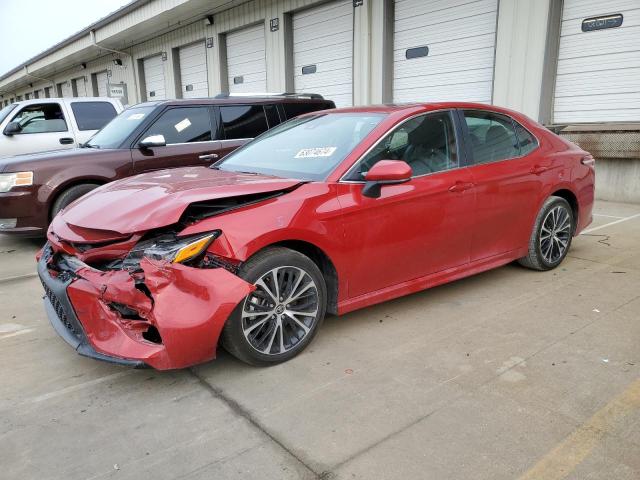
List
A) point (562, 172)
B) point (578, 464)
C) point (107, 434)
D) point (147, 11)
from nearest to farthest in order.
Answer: point (578, 464), point (107, 434), point (562, 172), point (147, 11)

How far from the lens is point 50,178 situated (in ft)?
19.5

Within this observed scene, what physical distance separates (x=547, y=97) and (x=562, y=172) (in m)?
5.50

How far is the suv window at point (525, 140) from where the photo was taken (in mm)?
4480

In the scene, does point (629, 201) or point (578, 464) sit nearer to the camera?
point (578, 464)

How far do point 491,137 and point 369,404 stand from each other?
103 inches

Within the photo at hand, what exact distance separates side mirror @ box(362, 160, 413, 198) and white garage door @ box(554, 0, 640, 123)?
23.6 feet

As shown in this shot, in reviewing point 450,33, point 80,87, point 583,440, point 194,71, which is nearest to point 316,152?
point 583,440

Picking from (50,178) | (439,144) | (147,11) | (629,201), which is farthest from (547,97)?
(147,11)

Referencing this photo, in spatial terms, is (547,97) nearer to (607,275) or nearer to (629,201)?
(629,201)

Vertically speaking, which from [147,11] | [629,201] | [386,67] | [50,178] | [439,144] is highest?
[147,11]

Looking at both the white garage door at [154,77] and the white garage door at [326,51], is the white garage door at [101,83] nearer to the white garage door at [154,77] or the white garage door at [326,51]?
the white garage door at [154,77]

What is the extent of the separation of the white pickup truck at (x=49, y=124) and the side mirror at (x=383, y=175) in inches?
277

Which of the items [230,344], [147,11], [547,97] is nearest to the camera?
[230,344]

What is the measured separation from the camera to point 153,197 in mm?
3064
